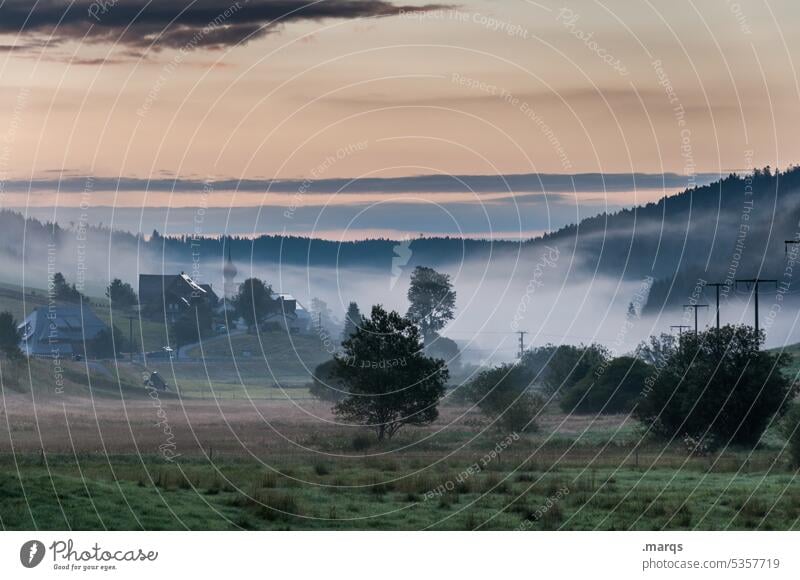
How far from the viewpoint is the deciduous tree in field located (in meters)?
77.8

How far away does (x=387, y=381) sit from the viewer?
7806 cm

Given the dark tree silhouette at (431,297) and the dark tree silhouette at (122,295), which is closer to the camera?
the dark tree silhouette at (431,297)

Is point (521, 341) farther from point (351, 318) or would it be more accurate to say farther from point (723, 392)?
point (723, 392)

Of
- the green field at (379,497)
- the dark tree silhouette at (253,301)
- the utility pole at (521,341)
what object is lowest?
the green field at (379,497)

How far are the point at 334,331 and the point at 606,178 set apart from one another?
3299cm

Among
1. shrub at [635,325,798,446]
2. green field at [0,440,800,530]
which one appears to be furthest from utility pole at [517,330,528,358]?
green field at [0,440,800,530]

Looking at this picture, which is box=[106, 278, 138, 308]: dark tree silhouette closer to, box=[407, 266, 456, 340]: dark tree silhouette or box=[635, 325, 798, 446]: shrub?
box=[407, 266, 456, 340]: dark tree silhouette

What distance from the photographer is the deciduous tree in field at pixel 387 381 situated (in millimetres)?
77750

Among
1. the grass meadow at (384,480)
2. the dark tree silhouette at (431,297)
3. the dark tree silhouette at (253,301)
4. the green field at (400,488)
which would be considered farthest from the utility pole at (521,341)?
the green field at (400,488)

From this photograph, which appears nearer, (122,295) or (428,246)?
(428,246)

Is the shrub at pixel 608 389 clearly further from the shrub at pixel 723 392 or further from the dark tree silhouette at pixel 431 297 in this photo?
the dark tree silhouette at pixel 431 297

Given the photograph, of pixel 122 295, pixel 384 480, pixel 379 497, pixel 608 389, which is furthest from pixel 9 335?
pixel 379 497

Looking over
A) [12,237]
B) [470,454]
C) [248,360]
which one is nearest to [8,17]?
[470,454]

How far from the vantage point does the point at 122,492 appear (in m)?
55.2
